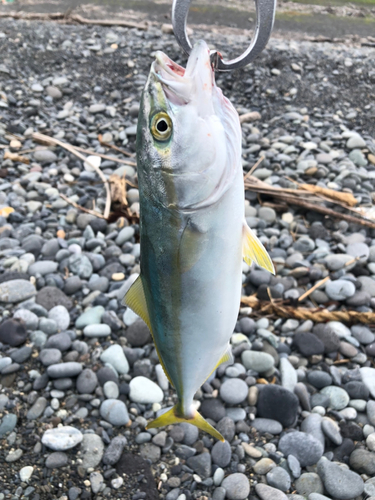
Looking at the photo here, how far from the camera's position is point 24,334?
115 inches

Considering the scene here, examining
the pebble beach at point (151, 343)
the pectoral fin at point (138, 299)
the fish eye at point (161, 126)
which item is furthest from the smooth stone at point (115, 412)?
the fish eye at point (161, 126)

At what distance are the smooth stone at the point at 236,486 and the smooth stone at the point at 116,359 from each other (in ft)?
2.83

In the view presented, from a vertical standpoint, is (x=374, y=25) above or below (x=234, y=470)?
above

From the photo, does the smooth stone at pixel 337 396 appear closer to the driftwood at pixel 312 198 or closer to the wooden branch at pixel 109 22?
the driftwood at pixel 312 198

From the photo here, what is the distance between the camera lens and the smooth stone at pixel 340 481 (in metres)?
2.28

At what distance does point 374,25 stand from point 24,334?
29.3 ft

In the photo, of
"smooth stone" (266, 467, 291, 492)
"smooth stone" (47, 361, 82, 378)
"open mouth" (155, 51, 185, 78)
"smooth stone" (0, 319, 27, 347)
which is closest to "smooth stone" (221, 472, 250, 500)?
"smooth stone" (266, 467, 291, 492)

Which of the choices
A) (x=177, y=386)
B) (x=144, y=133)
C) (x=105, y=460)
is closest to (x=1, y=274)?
(x=105, y=460)

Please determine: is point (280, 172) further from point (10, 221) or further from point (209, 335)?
point (209, 335)

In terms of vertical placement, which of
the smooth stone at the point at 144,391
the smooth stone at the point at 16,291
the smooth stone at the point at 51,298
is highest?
the smooth stone at the point at 16,291

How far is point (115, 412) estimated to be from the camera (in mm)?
2592

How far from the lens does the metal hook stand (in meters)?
1.16

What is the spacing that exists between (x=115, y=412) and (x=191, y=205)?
1813 mm

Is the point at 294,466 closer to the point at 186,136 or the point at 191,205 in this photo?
the point at 191,205
